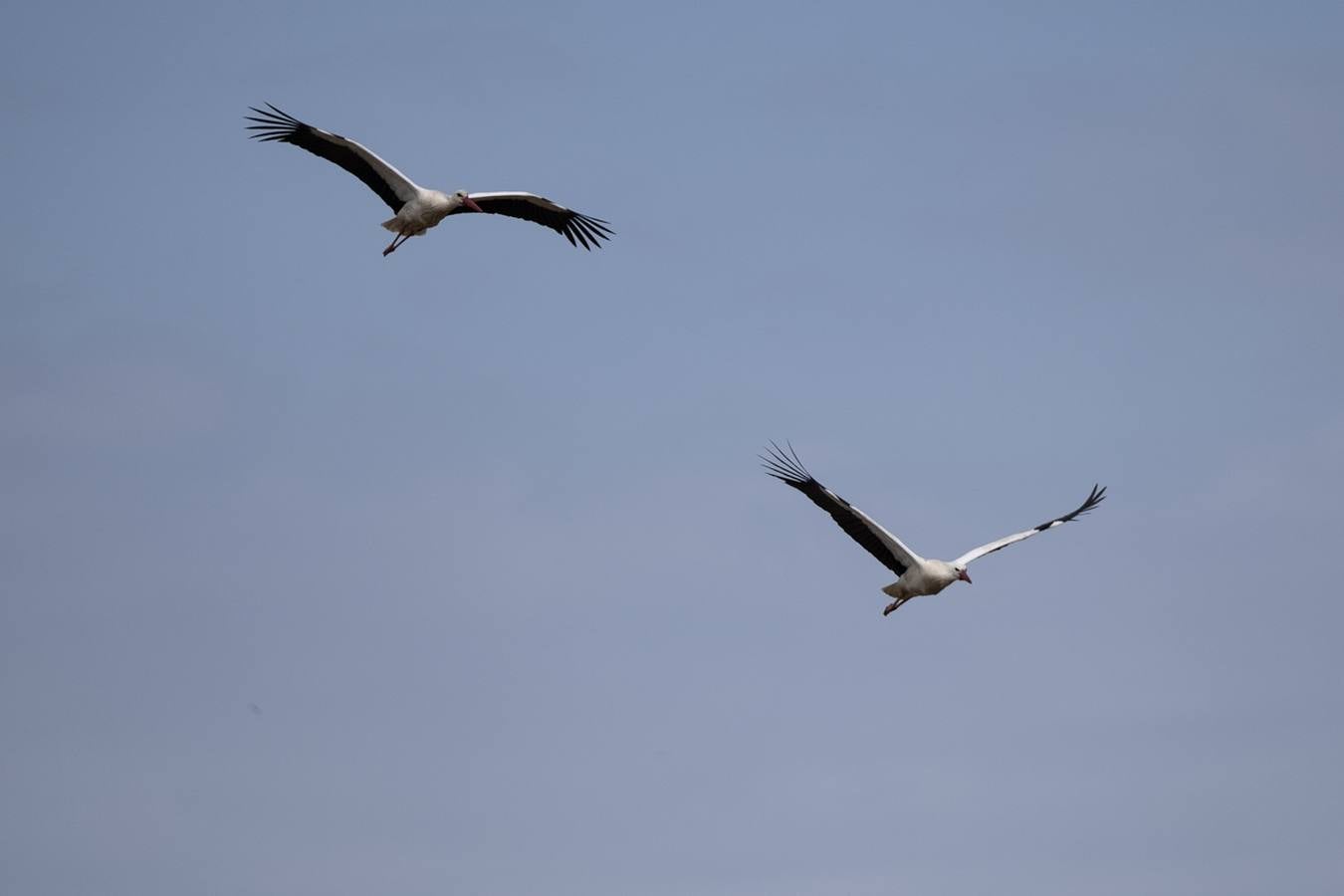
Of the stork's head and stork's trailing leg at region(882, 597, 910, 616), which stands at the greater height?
the stork's head

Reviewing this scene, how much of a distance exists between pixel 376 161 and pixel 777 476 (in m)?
9.04

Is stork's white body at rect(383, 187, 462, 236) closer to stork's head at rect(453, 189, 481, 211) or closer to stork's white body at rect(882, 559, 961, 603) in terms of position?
stork's head at rect(453, 189, 481, 211)

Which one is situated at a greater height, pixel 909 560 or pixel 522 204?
pixel 522 204

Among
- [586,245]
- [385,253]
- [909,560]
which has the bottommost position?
[909,560]

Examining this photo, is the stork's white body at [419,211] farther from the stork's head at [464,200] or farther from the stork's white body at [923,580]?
the stork's white body at [923,580]

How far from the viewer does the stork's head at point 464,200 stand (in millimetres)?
34688

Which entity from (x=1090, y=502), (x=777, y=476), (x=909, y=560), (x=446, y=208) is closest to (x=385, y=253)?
(x=446, y=208)

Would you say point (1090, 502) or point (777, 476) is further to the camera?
point (1090, 502)

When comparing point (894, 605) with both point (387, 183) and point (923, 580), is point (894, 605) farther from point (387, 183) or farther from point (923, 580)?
point (387, 183)

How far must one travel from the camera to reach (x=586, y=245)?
3719cm

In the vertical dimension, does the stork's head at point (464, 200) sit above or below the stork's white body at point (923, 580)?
above

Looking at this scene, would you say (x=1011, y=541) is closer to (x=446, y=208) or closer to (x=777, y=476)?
(x=777, y=476)

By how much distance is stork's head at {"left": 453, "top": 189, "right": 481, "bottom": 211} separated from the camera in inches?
1366

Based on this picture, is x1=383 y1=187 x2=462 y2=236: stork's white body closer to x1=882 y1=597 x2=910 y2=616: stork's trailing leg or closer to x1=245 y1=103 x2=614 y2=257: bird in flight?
x1=245 y1=103 x2=614 y2=257: bird in flight
